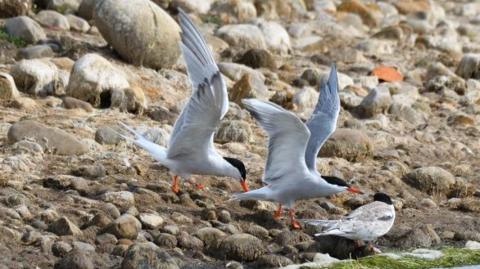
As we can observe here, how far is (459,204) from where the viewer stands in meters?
10.1

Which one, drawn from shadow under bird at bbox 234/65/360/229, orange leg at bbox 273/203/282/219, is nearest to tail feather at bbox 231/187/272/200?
shadow under bird at bbox 234/65/360/229

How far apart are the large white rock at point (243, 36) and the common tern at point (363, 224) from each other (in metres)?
6.59

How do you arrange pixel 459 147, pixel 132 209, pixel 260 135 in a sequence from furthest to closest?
pixel 459 147 → pixel 260 135 → pixel 132 209

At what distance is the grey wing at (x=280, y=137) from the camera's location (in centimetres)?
800

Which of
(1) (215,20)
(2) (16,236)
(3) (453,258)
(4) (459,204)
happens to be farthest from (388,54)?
(2) (16,236)

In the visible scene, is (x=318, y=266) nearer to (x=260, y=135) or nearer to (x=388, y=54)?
(x=260, y=135)

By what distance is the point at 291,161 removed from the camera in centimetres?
862

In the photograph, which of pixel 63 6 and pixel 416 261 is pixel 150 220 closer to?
pixel 416 261

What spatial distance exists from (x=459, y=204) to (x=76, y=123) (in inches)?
137

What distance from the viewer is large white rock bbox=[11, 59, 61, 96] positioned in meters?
11.1

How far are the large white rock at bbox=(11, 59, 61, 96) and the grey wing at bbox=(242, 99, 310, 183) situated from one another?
316cm

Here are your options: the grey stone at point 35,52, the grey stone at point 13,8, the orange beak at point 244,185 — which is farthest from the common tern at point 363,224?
the grey stone at point 13,8

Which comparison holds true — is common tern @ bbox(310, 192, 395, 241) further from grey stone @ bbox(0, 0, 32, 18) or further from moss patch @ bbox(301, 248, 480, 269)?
grey stone @ bbox(0, 0, 32, 18)

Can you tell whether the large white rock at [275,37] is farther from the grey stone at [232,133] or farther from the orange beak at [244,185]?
the orange beak at [244,185]
